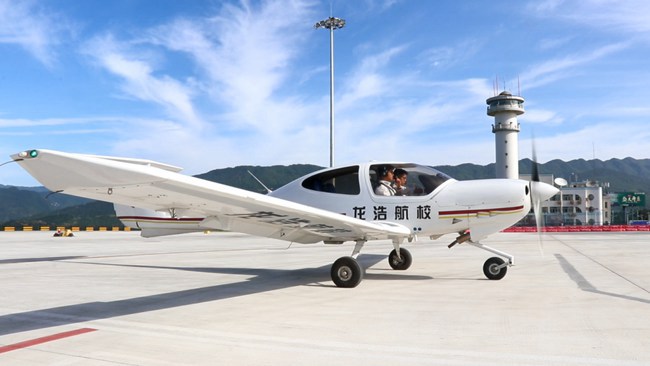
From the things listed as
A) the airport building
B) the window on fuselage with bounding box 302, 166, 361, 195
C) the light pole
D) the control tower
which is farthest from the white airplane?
the control tower

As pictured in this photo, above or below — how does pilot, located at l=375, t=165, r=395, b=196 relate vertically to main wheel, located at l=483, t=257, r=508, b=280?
above

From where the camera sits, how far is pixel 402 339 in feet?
16.8

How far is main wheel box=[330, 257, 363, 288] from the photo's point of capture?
28.9 ft

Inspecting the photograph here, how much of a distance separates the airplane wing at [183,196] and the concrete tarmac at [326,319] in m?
1.12

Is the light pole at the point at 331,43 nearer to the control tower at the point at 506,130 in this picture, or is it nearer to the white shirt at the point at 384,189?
the white shirt at the point at 384,189

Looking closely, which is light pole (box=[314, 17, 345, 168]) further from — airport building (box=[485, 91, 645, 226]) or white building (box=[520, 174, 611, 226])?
white building (box=[520, 174, 611, 226])

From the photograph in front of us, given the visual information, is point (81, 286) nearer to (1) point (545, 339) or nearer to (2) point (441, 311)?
(2) point (441, 311)

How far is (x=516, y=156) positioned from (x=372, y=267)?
94076mm

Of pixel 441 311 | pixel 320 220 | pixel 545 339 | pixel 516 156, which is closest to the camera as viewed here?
pixel 545 339

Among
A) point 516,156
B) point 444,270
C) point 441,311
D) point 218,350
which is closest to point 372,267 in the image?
point 444,270

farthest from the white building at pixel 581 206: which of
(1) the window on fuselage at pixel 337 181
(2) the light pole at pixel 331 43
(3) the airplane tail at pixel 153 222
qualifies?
(3) the airplane tail at pixel 153 222

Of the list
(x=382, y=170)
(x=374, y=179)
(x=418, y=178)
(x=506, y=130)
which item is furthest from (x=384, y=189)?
(x=506, y=130)

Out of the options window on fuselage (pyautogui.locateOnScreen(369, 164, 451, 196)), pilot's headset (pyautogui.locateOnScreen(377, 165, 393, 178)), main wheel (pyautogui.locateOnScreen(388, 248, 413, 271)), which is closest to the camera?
window on fuselage (pyautogui.locateOnScreen(369, 164, 451, 196))

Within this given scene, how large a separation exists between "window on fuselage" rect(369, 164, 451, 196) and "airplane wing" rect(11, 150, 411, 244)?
0.83m
